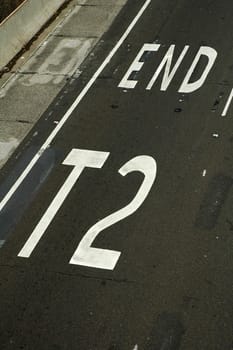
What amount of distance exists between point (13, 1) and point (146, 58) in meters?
5.52

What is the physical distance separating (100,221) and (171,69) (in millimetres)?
5965

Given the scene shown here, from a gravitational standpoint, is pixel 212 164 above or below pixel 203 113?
below

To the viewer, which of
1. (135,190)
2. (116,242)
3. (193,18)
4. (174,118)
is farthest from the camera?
(193,18)

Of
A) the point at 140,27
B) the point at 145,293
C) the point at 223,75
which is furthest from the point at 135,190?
the point at 140,27

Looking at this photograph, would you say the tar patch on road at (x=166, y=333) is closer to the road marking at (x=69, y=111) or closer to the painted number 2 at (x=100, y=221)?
the painted number 2 at (x=100, y=221)

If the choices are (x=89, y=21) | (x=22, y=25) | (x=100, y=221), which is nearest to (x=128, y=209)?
(x=100, y=221)

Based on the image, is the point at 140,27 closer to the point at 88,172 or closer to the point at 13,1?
the point at 13,1

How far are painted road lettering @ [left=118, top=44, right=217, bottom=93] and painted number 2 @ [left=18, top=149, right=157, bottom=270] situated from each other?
3005mm

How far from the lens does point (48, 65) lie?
16562 mm

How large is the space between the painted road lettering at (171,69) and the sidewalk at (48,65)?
5.22ft

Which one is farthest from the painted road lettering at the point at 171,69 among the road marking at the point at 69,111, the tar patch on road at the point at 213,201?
the tar patch on road at the point at 213,201

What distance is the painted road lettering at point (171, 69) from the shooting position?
14.9m

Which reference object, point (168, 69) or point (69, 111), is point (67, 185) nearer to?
point (69, 111)

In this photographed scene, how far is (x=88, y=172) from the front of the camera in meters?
12.5
